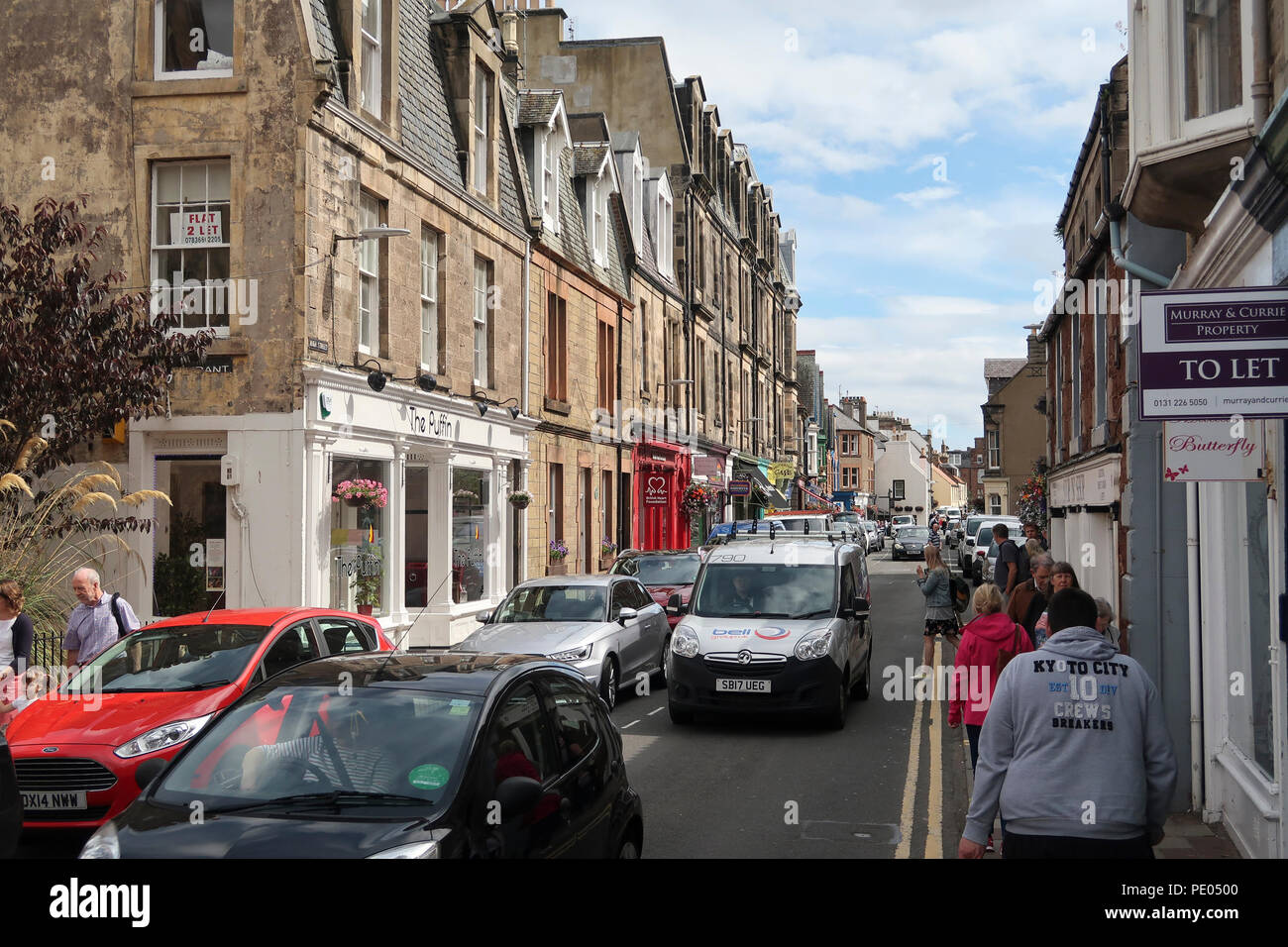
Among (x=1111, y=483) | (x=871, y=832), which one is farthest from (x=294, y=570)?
(x=1111, y=483)

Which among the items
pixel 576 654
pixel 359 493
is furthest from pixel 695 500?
pixel 576 654

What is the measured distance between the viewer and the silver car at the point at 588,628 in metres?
13.2

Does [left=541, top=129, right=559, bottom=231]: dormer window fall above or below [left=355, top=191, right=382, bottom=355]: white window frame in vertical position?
above

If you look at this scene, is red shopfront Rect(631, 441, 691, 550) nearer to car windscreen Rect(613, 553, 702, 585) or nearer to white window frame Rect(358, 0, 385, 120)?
car windscreen Rect(613, 553, 702, 585)

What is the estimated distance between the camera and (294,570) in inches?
596

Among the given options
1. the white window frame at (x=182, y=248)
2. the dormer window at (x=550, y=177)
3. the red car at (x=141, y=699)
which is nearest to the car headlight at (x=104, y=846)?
the red car at (x=141, y=699)

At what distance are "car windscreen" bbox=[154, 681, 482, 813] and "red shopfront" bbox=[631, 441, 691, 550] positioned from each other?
27.6 meters

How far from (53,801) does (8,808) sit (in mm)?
2928

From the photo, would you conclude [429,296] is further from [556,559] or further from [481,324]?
[556,559]

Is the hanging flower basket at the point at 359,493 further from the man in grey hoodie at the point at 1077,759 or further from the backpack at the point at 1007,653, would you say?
the man in grey hoodie at the point at 1077,759

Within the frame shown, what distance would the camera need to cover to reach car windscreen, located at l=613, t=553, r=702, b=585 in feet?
67.7

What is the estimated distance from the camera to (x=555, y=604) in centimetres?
1480

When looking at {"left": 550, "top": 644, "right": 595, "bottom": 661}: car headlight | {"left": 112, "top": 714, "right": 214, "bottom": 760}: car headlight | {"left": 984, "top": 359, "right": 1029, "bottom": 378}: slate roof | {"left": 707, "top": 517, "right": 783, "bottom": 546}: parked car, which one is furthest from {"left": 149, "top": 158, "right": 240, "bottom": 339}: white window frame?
{"left": 984, "top": 359, "right": 1029, "bottom": 378}: slate roof
